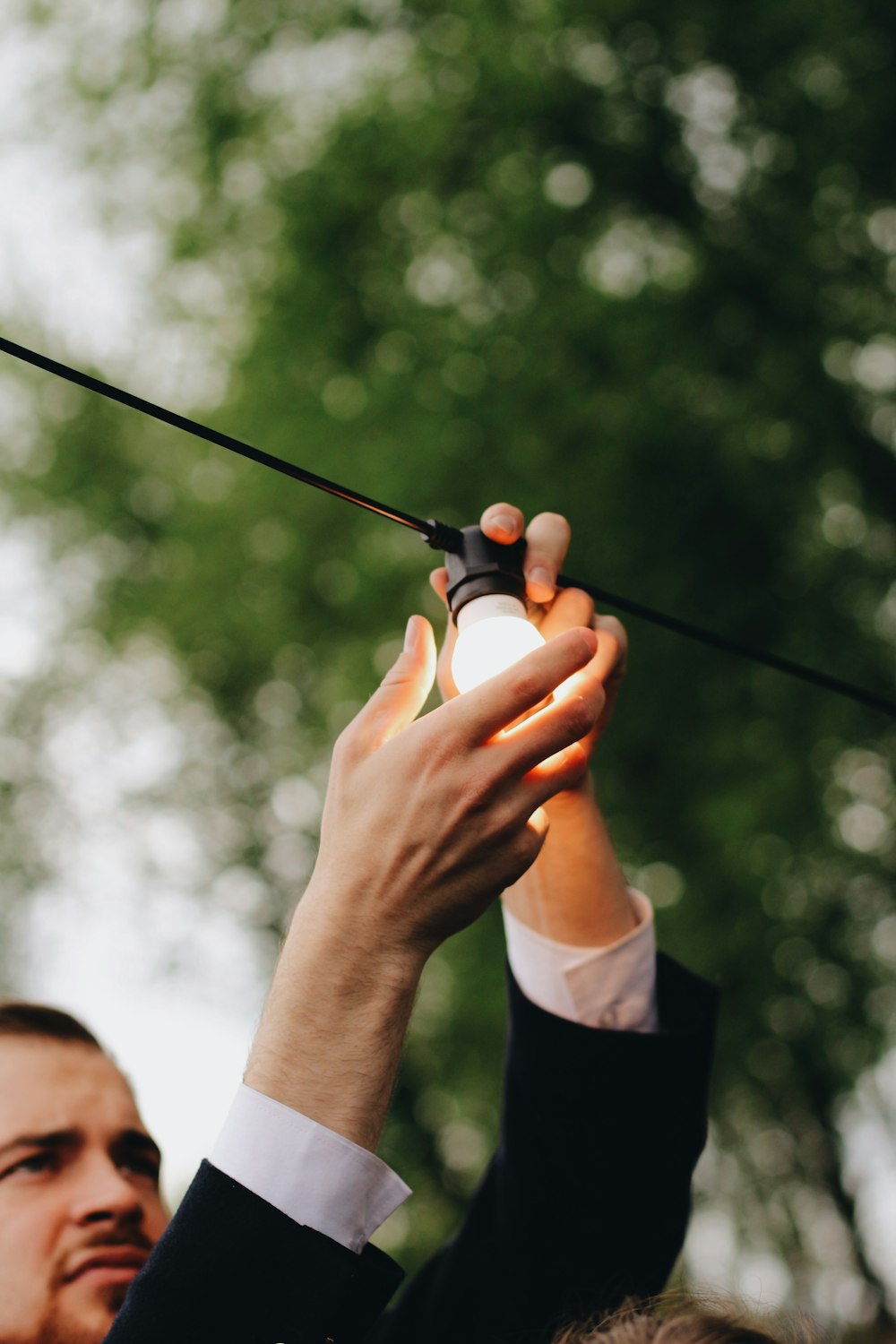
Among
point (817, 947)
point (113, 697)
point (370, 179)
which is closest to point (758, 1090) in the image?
point (817, 947)

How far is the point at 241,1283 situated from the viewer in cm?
120

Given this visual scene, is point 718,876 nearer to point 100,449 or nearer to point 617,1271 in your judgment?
point 617,1271

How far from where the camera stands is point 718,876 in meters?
7.85

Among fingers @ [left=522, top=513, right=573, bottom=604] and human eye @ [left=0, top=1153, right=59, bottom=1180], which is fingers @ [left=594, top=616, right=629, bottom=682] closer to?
fingers @ [left=522, top=513, right=573, bottom=604]

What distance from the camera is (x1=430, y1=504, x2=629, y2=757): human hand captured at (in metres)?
1.59

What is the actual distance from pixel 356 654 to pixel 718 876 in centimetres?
336

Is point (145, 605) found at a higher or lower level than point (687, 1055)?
higher

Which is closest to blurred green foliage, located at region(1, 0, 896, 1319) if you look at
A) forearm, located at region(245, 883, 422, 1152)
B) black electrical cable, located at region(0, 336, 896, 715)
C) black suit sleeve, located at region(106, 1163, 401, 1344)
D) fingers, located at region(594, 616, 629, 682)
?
fingers, located at region(594, 616, 629, 682)

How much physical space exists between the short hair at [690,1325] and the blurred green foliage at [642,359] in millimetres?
5276

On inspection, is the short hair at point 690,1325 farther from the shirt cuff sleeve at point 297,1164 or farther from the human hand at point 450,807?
the human hand at point 450,807

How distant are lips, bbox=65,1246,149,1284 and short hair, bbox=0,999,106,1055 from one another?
17.2 inches

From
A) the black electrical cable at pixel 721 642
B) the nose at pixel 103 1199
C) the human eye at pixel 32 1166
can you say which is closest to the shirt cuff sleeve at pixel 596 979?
the black electrical cable at pixel 721 642

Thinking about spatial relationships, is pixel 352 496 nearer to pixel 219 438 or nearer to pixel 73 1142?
pixel 219 438

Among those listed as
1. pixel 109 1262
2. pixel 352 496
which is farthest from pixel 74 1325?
pixel 352 496
